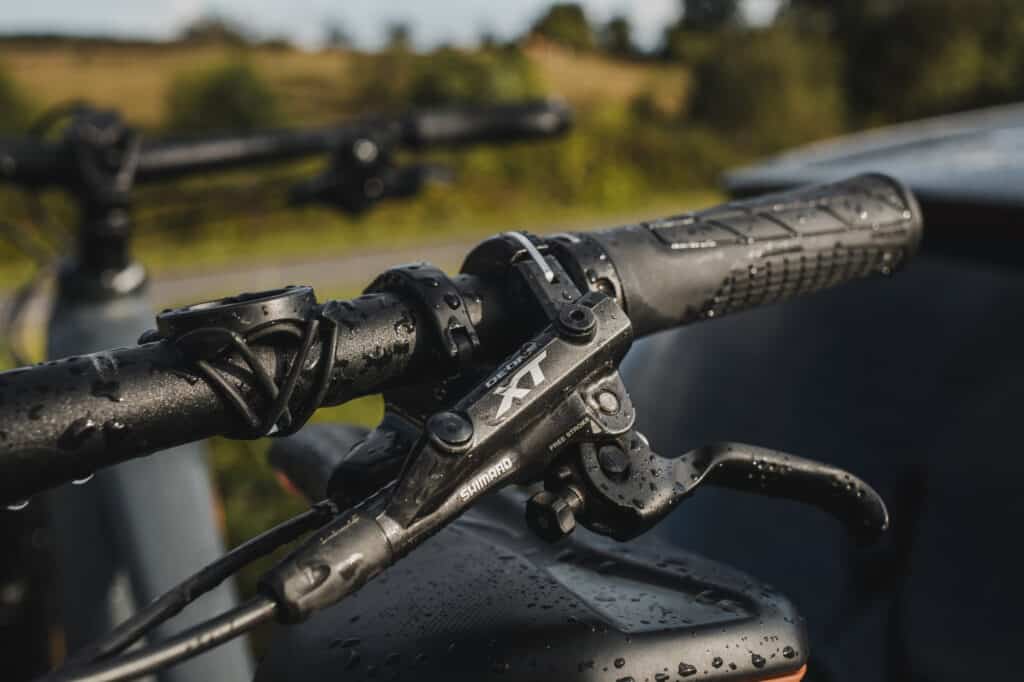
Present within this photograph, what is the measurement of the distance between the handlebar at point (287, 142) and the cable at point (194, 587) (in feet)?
5.76

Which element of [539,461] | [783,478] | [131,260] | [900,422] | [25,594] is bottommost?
[25,594]

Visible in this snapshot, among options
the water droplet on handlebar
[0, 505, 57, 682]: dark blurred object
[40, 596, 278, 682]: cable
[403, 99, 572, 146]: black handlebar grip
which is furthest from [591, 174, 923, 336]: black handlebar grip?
[0, 505, 57, 682]: dark blurred object

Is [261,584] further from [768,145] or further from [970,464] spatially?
[768,145]

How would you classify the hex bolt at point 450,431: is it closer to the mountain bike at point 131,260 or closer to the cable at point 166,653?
the cable at point 166,653

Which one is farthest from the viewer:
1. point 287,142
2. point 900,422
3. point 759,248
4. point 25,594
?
point 25,594

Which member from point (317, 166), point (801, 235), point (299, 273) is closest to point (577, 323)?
point (801, 235)

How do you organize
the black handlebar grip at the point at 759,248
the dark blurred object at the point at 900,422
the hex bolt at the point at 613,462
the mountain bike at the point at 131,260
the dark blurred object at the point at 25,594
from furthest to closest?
1. the dark blurred object at the point at 25,594
2. the mountain bike at the point at 131,260
3. the dark blurred object at the point at 900,422
4. the black handlebar grip at the point at 759,248
5. the hex bolt at the point at 613,462

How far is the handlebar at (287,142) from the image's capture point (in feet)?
7.75


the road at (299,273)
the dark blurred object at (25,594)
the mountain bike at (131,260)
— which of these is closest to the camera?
the mountain bike at (131,260)

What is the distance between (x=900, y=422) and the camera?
5.24 feet

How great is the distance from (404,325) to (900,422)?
98cm

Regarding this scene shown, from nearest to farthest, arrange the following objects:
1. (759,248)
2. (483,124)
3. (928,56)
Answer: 1. (759,248)
2. (483,124)
3. (928,56)

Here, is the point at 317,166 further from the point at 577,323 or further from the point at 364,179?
the point at 577,323

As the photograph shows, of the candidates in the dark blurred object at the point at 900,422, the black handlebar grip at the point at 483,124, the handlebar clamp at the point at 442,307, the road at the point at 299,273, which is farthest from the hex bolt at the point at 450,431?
the road at the point at 299,273
